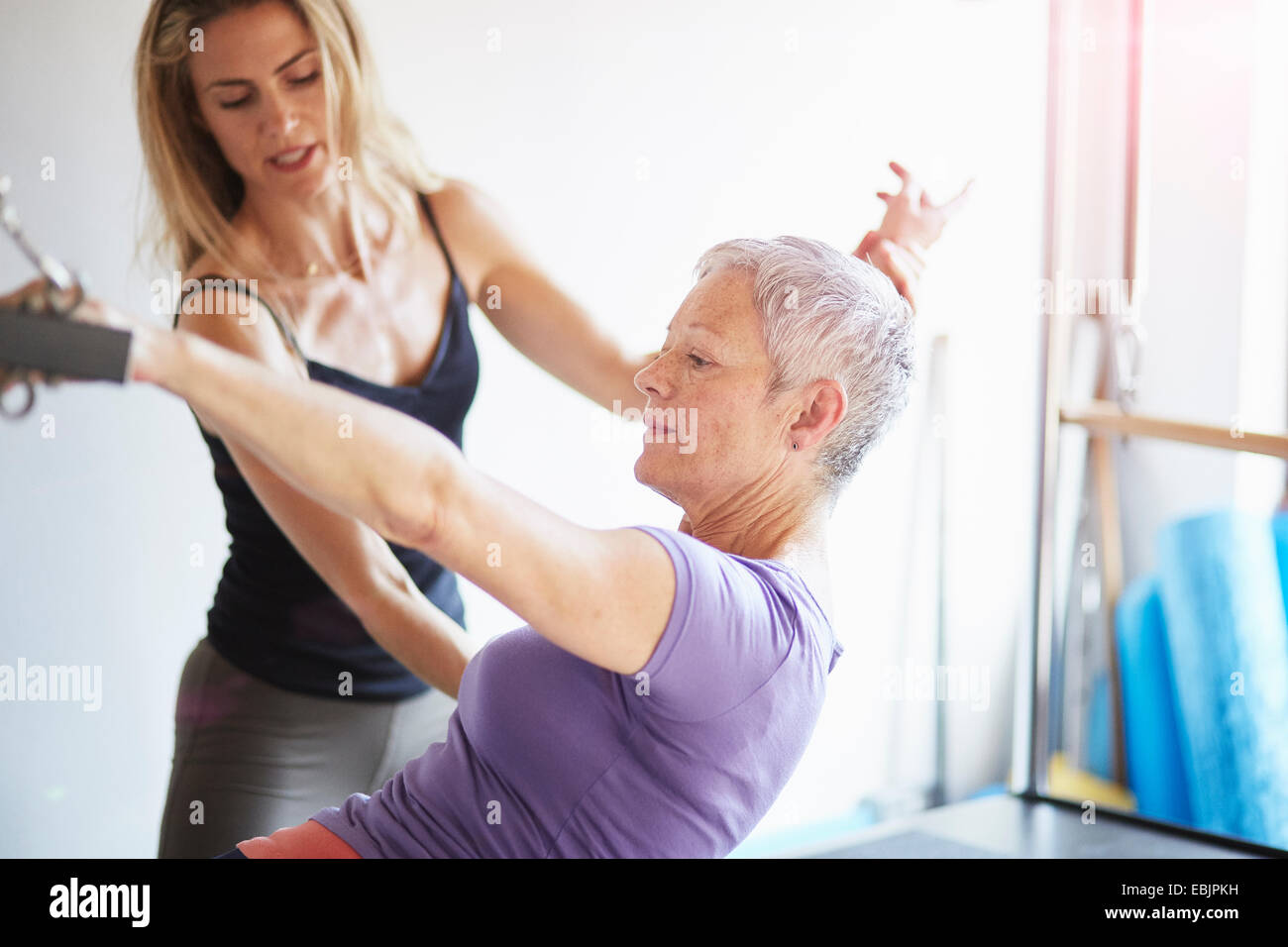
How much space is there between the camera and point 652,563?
115 centimetres

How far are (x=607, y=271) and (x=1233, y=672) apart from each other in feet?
5.92

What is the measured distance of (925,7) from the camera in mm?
2938

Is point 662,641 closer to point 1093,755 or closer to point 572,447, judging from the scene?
point 572,447

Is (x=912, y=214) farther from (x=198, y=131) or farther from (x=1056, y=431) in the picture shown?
(x=1056, y=431)

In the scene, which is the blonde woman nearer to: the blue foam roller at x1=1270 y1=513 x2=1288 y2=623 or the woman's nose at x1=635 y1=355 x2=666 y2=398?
the woman's nose at x1=635 y1=355 x2=666 y2=398

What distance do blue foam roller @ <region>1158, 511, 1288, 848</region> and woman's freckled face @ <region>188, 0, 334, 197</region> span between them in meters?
2.38

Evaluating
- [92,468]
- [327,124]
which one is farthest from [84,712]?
[327,124]

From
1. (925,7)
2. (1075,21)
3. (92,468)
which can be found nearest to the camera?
(92,468)

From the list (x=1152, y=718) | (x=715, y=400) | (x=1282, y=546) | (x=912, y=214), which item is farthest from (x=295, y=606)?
(x=1282, y=546)

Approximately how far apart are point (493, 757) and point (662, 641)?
33 cm

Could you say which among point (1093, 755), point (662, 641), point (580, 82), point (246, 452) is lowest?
point (1093, 755)

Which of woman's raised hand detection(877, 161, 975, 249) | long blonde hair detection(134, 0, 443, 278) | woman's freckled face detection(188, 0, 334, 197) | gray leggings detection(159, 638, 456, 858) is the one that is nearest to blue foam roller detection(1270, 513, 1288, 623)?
woman's raised hand detection(877, 161, 975, 249)

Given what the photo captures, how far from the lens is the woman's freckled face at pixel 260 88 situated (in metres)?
1.77
